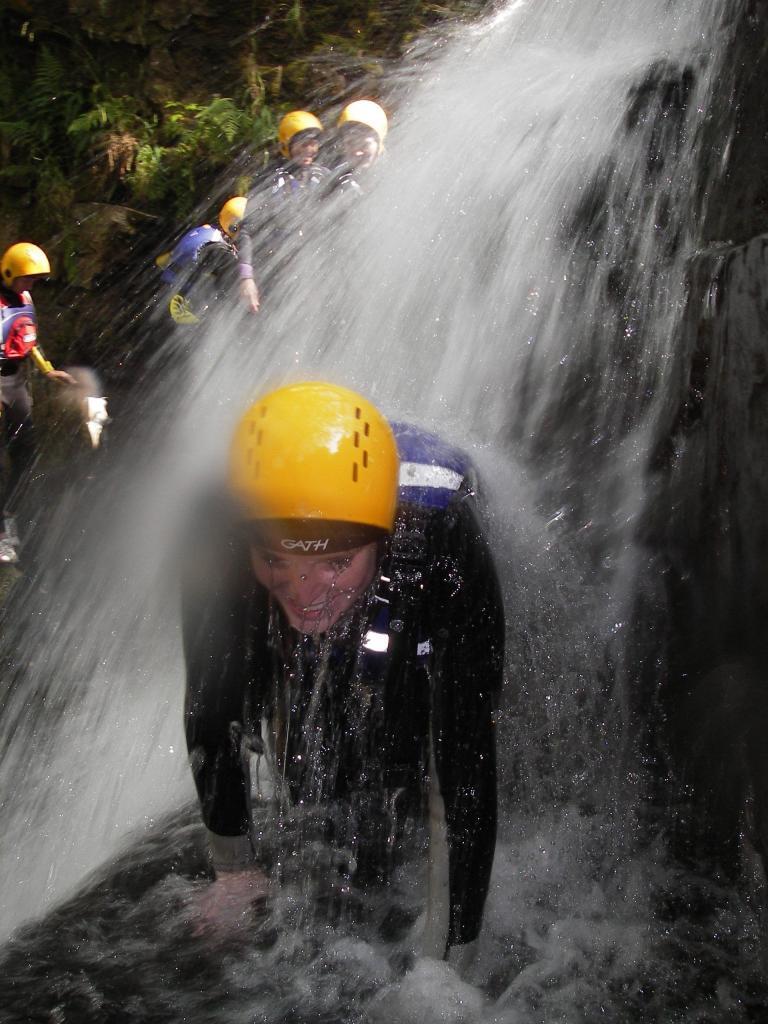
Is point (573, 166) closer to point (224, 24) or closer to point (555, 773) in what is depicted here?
point (555, 773)

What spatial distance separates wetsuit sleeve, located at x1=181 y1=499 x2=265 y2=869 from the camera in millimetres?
2457

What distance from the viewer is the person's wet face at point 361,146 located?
738 cm

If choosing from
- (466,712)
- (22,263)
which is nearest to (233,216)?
(22,263)

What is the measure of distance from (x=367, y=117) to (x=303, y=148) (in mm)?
616

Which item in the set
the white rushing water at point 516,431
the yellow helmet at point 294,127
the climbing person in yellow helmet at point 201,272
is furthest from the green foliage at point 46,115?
the white rushing water at point 516,431

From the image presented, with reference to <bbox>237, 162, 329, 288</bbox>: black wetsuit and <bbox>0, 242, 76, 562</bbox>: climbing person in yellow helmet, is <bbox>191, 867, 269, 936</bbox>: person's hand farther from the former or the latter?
<bbox>237, 162, 329, 288</bbox>: black wetsuit

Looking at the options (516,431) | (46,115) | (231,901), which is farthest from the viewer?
(46,115)

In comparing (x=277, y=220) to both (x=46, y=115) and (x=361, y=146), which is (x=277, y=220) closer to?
(x=361, y=146)

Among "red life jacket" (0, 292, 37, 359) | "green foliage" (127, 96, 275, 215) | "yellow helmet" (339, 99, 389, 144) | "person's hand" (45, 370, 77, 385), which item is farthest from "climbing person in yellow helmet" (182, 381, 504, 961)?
"green foliage" (127, 96, 275, 215)

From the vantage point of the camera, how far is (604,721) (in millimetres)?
4004

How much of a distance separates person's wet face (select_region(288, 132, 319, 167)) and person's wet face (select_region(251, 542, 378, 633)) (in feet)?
19.3

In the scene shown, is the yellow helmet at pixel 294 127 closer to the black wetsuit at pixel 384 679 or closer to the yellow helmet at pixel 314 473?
the yellow helmet at pixel 314 473

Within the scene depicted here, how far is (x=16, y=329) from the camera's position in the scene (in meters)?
7.11

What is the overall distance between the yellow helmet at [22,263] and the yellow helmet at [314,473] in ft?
18.4
